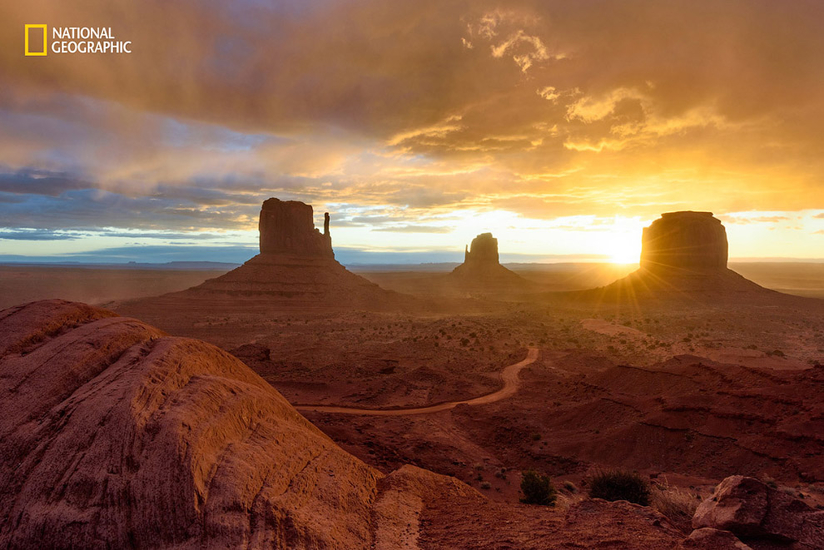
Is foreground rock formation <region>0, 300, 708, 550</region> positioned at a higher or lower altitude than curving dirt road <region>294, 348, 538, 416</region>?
higher

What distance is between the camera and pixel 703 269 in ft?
242

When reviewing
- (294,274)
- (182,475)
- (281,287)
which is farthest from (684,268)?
(182,475)

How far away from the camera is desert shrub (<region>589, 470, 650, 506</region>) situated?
1194cm

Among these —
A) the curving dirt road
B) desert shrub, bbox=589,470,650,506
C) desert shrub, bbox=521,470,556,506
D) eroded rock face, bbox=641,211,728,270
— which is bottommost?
the curving dirt road

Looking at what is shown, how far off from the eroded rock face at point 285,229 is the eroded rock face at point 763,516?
84.8 m

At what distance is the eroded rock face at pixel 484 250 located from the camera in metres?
136

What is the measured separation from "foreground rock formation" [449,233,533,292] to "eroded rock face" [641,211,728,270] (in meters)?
46.8

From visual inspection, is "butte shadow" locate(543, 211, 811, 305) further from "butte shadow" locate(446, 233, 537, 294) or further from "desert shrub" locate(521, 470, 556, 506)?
"desert shrub" locate(521, 470, 556, 506)

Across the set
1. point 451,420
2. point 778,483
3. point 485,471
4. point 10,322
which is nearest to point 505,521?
point 485,471

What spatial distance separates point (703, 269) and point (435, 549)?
Result: 84312mm

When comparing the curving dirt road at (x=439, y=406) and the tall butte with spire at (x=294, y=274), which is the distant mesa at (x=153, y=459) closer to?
the curving dirt road at (x=439, y=406)

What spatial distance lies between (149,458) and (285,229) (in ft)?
274

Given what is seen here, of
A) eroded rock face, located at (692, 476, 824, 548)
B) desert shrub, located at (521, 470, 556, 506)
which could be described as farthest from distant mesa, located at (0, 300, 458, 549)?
eroded rock face, located at (692, 476, 824, 548)

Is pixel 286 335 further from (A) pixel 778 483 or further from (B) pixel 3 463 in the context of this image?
(A) pixel 778 483
